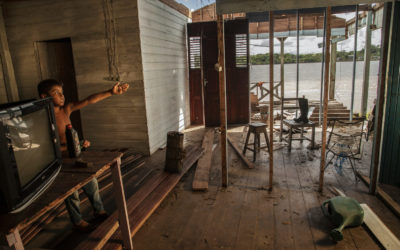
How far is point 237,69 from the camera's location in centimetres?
779

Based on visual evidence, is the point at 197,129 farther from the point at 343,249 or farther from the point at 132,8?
the point at 343,249

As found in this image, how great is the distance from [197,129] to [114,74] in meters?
3.14

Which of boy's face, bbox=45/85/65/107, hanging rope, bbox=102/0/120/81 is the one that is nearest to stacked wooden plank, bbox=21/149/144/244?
boy's face, bbox=45/85/65/107

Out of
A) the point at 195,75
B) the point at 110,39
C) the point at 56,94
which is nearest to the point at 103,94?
the point at 56,94

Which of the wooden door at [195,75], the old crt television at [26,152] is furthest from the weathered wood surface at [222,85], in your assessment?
the wooden door at [195,75]

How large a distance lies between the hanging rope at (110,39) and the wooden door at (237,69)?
3408mm

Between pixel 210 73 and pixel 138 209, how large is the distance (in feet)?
17.3

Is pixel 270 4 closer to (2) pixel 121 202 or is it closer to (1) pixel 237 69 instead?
(2) pixel 121 202

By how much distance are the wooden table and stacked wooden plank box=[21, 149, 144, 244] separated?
1.89 ft

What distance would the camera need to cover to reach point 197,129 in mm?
7914

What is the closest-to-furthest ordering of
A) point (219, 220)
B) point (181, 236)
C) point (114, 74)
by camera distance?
point (181, 236) < point (219, 220) < point (114, 74)

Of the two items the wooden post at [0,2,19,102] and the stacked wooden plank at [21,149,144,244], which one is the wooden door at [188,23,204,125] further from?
the wooden post at [0,2,19,102]

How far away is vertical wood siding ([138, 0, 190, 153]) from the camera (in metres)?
5.56

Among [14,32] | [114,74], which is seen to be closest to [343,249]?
[114,74]
